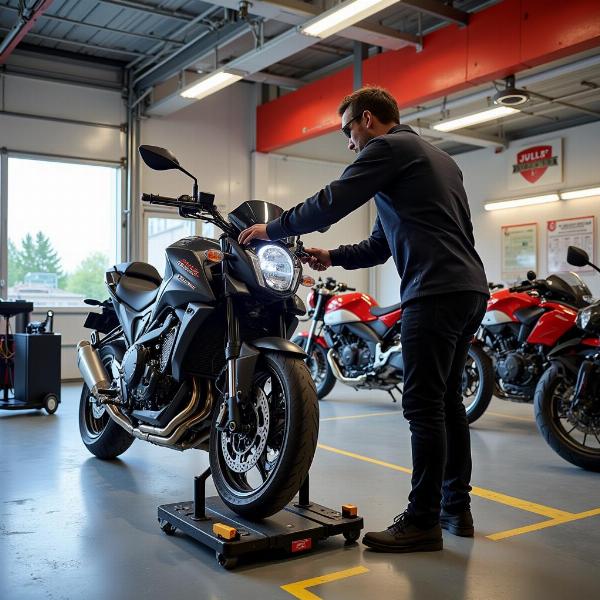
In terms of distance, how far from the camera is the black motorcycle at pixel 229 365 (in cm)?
248

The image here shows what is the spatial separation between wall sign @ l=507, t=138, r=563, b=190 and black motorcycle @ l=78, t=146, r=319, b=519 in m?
8.28

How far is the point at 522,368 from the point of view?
5.29 meters

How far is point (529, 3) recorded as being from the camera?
6.12 meters

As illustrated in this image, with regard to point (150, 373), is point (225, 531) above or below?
below

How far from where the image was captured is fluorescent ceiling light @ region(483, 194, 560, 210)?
33.2 ft

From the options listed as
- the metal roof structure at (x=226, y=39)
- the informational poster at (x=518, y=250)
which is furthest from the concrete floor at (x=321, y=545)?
the informational poster at (x=518, y=250)

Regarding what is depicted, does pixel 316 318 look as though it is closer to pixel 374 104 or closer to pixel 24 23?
pixel 24 23

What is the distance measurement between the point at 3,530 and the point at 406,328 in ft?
5.52

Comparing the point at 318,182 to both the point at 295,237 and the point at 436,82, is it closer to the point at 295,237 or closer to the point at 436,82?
the point at 436,82

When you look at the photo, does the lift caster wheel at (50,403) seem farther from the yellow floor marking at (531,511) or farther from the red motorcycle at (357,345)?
the yellow floor marking at (531,511)

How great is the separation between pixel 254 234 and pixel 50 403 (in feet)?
13.0

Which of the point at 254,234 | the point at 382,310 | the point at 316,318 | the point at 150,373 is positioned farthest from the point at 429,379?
the point at 316,318

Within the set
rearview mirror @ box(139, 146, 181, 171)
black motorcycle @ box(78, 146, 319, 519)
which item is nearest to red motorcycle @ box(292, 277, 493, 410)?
black motorcycle @ box(78, 146, 319, 519)

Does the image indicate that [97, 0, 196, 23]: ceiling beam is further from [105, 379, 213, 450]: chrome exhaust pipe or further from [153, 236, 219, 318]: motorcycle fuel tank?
[105, 379, 213, 450]: chrome exhaust pipe
